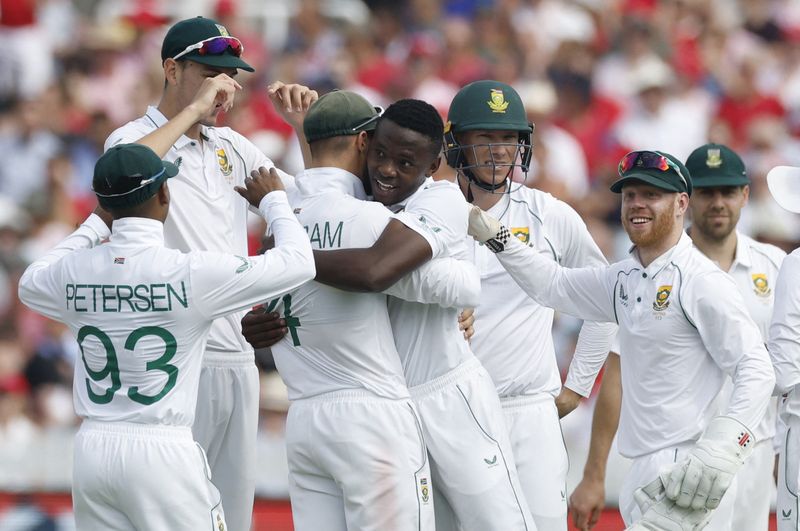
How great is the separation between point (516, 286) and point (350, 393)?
1.40 m

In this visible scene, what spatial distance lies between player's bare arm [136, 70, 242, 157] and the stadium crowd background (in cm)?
501

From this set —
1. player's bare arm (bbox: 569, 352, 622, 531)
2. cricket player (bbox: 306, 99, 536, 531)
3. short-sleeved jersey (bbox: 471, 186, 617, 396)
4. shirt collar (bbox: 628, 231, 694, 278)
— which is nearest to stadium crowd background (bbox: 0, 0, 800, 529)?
player's bare arm (bbox: 569, 352, 622, 531)

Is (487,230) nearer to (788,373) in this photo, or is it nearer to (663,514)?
(663,514)

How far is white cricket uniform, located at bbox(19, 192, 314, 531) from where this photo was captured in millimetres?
4445

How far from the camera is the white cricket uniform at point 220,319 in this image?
5398 millimetres

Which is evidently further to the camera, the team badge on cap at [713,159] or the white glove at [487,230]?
the team badge on cap at [713,159]

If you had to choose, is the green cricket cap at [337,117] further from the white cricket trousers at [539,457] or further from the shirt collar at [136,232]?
the white cricket trousers at [539,457]

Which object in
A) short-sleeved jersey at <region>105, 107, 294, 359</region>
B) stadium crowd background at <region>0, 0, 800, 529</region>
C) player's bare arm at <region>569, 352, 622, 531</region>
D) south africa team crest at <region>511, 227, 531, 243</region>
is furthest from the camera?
stadium crowd background at <region>0, 0, 800, 529</region>

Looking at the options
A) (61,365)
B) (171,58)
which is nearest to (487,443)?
(171,58)

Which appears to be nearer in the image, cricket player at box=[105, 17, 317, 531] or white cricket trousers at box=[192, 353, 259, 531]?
cricket player at box=[105, 17, 317, 531]

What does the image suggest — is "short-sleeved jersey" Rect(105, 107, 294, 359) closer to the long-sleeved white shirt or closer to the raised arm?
the raised arm

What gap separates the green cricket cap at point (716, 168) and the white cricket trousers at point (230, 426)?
2558 millimetres

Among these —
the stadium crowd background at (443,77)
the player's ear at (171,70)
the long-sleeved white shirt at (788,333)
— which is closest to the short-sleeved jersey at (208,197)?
the player's ear at (171,70)

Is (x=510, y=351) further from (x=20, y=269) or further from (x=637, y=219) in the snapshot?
(x=20, y=269)
